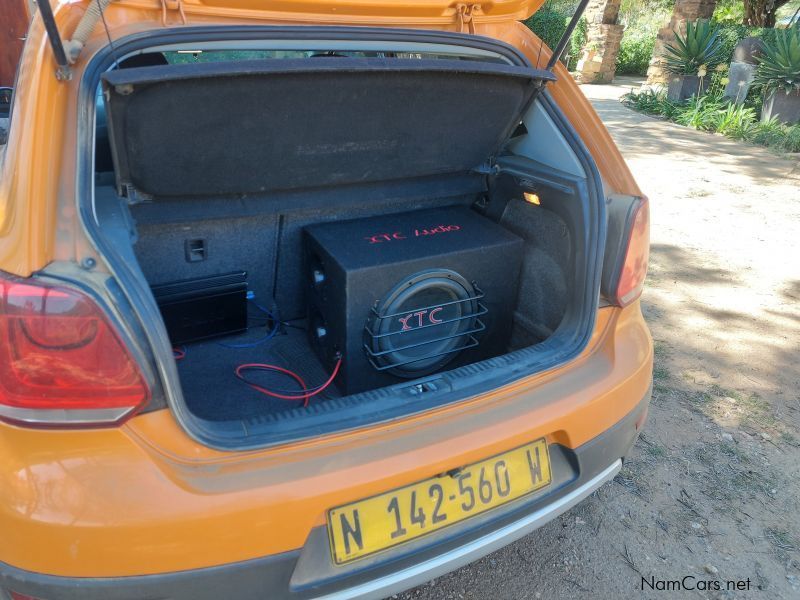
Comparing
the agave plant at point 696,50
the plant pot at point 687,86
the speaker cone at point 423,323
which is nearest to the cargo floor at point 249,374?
the speaker cone at point 423,323

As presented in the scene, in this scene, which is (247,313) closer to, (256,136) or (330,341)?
(330,341)

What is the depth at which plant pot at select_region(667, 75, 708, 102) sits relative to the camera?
10695 millimetres

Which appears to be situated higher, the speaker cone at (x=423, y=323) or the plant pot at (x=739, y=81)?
the plant pot at (x=739, y=81)

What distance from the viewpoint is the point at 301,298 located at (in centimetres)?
248

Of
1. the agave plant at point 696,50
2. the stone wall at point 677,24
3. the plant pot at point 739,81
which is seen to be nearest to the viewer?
the plant pot at point 739,81

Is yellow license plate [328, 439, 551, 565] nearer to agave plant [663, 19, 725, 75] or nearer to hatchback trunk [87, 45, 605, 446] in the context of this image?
hatchback trunk [87, 45, 605, 446]

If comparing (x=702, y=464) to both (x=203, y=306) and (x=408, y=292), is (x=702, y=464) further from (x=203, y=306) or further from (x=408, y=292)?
(x=203, y=306)

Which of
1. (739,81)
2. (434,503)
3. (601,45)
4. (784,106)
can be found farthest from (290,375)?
(601,45)

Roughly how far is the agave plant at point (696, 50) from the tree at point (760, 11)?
22.7ft

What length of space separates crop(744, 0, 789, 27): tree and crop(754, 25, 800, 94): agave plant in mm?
8268

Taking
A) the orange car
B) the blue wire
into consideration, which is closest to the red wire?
the orange car

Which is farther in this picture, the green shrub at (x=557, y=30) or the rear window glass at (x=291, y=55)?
the green shrub at (x=557, y=30)

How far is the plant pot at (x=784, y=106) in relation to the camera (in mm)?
8844

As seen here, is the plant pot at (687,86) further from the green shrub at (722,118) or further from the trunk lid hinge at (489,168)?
the trunk lid hinge at (489,168)
